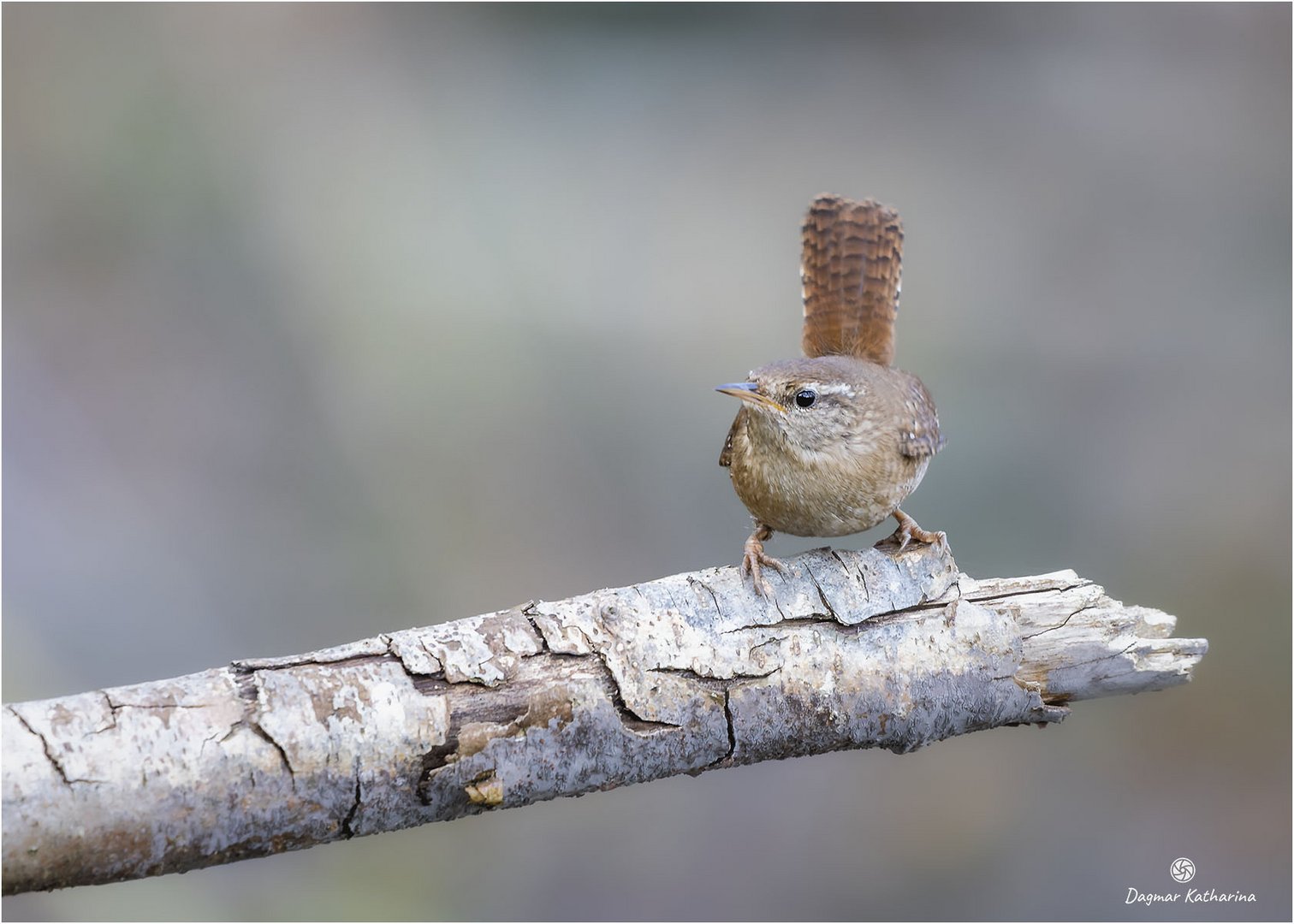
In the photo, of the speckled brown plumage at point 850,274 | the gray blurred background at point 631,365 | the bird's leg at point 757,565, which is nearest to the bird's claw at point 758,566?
the bird's leg at point 757,565

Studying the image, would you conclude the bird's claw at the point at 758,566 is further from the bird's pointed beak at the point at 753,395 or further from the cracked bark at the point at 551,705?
the bird's pointed beak at the point at 753,395

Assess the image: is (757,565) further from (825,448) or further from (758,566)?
(825,448)

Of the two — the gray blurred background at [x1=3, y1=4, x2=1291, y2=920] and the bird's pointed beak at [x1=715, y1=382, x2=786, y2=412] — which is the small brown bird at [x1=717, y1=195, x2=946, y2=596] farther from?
the gray blurred background at [x1=3, y1=4, x2=1291, y2=920]

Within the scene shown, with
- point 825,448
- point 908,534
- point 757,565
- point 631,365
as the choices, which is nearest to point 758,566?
point 757,565

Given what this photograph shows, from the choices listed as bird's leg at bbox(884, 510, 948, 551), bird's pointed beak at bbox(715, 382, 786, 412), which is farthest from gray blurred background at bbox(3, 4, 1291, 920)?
bird's pointed beak at bbox(715, 382, 786, 412)

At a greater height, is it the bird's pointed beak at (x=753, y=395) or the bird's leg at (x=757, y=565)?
the bird's pointed beak at (x=753, y=395)

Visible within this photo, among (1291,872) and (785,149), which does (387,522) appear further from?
(1291,872)

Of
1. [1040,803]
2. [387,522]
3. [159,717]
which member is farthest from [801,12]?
[159,717]
